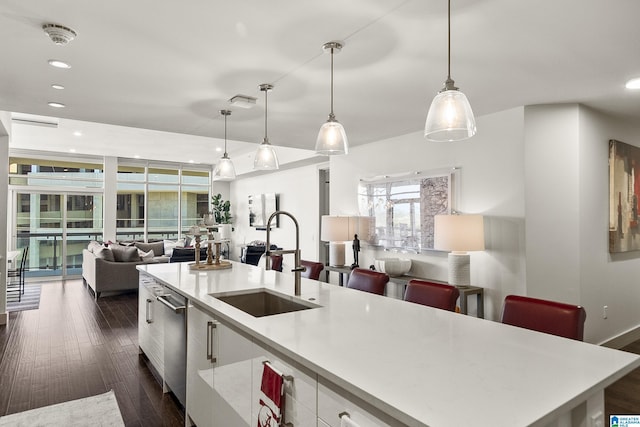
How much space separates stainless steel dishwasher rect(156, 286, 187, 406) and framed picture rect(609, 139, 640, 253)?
13.7 ft

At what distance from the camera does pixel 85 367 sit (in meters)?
3.43

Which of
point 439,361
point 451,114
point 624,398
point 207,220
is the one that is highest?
point 451,114

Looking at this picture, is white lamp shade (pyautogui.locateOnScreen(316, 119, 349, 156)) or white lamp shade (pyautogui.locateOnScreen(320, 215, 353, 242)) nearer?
white lamp shade (pyautogui.locateOnScreen(316, 119, 349, 156))

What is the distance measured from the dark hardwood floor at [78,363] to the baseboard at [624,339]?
4.09 metres

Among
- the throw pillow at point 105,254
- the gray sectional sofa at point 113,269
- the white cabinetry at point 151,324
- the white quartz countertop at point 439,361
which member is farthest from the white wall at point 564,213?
the throw pillow at point 105,254

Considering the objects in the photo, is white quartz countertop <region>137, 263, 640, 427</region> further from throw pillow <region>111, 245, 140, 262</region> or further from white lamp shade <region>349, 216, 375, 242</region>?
throw pillow <region>111, 245, 140, 262</region>

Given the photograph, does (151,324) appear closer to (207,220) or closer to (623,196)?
(207,220)

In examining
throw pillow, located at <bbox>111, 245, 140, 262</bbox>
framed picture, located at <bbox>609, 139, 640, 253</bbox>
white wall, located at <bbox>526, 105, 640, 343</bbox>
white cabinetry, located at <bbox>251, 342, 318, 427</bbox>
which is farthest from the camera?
throw pillow, located at <bbox>111, 245, 140, 262</bbox>

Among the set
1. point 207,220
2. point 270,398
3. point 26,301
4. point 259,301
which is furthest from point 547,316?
point 26,301

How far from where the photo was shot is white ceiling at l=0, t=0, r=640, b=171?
198 centimetres

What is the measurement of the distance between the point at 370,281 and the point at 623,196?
10.9 feet

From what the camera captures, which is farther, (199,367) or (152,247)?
(152,247)

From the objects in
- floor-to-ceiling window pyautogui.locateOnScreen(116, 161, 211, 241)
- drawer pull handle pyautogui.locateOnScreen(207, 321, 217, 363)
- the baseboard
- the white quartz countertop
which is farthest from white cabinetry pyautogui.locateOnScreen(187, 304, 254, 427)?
floor-to-ceiling window pyautogui.locateOnScreen(116, 161, 211, 241)

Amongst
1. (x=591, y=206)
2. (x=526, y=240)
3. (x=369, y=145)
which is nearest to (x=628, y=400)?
(x=526, y=240)
